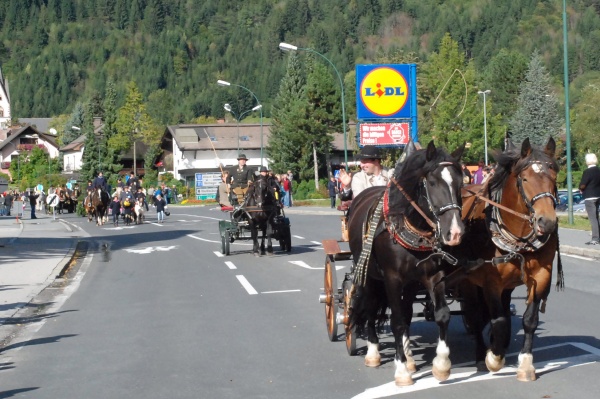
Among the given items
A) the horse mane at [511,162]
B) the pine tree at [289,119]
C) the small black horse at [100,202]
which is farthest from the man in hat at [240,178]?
the pine tree at [289,119]

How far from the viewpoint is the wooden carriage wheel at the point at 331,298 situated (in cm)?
1020

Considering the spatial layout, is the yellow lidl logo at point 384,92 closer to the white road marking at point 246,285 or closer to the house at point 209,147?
the white road marking at point 246,285

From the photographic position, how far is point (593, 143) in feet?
242

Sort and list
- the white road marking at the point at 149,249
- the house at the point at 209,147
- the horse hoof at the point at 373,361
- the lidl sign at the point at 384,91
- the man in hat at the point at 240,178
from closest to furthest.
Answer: the horse hoof at the point at 373,361, the man in hat at the point at 240,178, the white road marking at the point at 149,249, the lidl sign at the point at 384,91, the house at the point at 209,147

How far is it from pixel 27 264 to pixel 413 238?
15.5 metres

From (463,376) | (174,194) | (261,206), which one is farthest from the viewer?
(174,194)

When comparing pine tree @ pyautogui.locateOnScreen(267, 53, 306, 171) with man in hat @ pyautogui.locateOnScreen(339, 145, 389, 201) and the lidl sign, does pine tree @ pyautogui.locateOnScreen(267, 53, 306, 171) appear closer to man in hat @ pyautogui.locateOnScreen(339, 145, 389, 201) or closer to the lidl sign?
the lidl sign

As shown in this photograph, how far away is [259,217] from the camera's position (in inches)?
847

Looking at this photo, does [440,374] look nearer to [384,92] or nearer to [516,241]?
[516,241]

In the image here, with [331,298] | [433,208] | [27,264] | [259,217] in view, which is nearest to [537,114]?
[259,217]

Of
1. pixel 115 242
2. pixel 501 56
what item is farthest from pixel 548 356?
pixel 501 56

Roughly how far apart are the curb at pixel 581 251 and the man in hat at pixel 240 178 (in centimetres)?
700

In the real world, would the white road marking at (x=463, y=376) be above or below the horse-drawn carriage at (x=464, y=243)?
below

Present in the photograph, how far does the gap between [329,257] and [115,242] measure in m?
21.1
